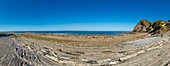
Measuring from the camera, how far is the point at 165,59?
14383 mm

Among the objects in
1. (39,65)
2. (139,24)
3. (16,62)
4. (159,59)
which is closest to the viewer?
(39,65)

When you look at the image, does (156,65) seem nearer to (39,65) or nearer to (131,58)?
(131,58)

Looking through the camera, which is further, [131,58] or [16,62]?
[131,58]

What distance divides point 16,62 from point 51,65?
2.38m

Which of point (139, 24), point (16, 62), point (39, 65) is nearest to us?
point (39, 65)

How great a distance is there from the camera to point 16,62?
13.5 metres

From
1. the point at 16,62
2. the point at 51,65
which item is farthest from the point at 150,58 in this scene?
the point at 16,62

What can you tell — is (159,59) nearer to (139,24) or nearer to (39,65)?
(39,65)

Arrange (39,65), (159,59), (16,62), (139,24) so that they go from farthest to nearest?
(139,24), (159,59), (16,62), (39,65)

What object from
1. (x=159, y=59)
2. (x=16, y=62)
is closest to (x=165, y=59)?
(x=159, y=59)

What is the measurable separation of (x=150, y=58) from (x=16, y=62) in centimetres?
869

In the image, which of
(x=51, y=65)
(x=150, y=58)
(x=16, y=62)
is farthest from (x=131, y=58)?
(x=16, y=62)

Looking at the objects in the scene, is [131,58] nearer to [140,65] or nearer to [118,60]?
[118,60]

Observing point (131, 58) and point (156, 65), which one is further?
point (131, 58)
